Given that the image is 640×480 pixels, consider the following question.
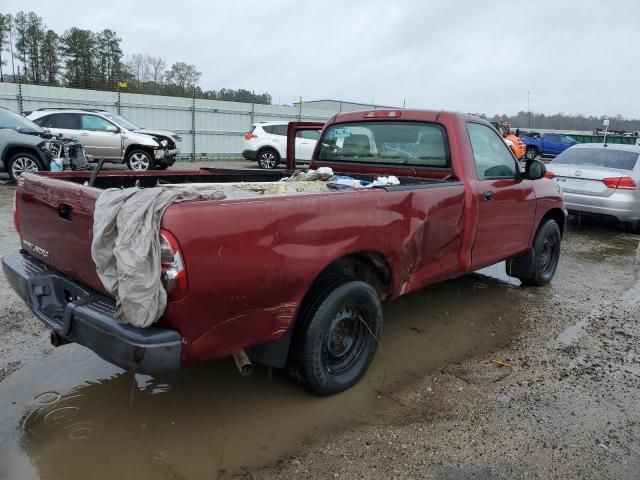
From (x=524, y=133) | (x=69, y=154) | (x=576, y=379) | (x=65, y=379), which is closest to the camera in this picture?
(x=65, y=379)

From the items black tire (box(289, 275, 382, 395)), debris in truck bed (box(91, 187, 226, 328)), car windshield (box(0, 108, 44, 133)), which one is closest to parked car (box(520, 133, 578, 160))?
car windshield (box(0, 108, 44, 133))

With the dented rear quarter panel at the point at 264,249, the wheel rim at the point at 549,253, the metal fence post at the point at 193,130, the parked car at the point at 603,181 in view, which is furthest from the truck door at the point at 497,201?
the metal fence post at the point at 193,130

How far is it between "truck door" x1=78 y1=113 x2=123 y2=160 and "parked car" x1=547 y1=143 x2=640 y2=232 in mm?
10855

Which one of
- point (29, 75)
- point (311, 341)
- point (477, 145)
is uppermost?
point (29, 75)

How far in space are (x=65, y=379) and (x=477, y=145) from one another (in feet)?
12.0

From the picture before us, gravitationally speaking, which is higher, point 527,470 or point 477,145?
point 477,145

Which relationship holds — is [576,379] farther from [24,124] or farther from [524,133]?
[524,133]

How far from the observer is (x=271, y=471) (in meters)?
2.53

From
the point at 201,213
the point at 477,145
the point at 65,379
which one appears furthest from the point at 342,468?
the point at 477,145

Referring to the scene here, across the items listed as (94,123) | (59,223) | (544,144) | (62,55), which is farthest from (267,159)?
(62,55)

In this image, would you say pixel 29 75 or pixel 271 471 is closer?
pixel 271 471

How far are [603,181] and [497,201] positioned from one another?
522 cm

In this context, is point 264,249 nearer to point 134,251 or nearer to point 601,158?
point 134,251

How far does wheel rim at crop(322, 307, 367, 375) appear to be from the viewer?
318 cm
